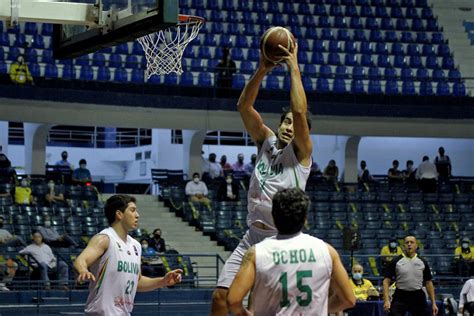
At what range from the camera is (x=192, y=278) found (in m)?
19.6

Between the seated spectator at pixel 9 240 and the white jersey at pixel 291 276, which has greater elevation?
the white jersey at pixel 291 276

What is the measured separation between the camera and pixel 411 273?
1305cm

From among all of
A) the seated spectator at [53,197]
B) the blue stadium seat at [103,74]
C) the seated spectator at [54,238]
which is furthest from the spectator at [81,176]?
the seated spectator at [54,238]

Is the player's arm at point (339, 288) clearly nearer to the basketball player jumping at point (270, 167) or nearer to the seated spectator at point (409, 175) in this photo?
the basketball player jumping at point (270, 167)

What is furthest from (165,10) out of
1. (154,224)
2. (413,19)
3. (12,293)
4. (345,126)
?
(413,19)

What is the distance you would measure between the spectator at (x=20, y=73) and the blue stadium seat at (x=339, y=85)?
8267mm

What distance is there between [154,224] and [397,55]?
32.9 ft

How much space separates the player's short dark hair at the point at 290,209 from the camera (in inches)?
204

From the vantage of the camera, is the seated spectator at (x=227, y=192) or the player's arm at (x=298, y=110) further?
the seated spectator at (x=227, y=192)

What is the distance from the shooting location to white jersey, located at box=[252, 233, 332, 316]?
17.3 ft

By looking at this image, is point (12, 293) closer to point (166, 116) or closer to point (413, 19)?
point (166, 116)

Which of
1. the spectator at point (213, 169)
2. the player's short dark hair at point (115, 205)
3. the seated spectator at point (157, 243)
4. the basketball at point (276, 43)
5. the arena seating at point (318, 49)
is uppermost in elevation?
the arena seating at point (318, 49)

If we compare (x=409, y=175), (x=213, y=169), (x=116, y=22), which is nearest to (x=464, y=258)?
(x=409, y=175)

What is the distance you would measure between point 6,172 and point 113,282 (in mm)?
16345
